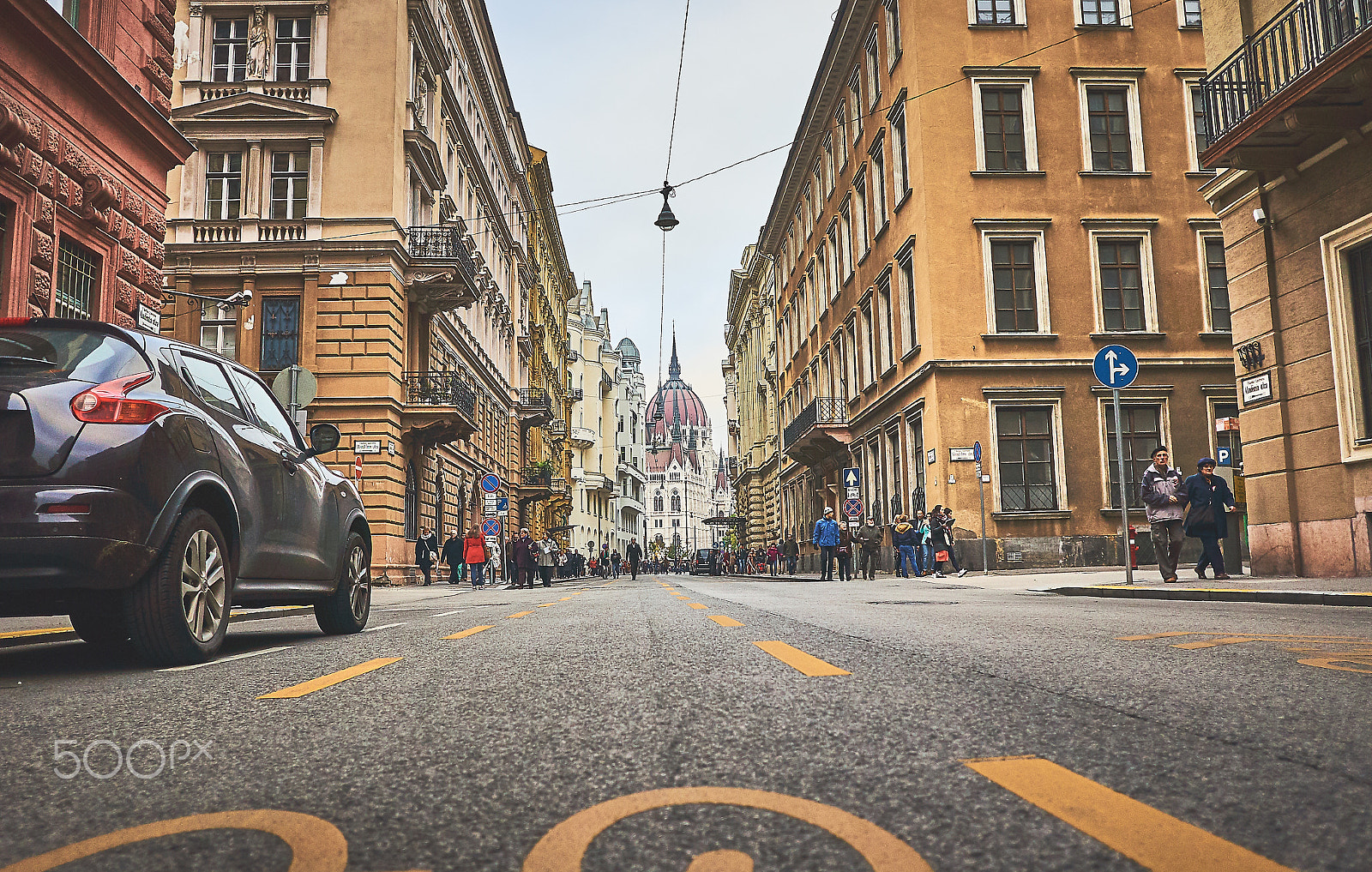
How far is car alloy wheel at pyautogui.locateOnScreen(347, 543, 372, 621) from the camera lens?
8.14m

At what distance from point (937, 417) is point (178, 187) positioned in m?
20.4

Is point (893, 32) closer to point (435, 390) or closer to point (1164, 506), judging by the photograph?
point (435, 390)

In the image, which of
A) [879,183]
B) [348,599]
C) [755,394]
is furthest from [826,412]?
[348,599]

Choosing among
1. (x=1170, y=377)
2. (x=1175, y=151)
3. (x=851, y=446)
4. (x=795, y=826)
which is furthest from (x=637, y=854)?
(x=851, y=446)

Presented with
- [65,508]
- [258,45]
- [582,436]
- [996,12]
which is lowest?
[65,508]

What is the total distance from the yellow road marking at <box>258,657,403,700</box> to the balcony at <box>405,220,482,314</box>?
24976 mm

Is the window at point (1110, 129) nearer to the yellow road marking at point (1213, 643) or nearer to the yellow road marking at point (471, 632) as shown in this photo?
the yellow road marking at point (471, 632)

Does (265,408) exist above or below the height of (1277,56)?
below

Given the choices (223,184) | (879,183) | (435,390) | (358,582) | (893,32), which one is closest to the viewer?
(358,582)

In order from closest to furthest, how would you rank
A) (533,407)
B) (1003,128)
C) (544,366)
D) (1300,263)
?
(1300,263), (1003,128), (533,407), (544,366)

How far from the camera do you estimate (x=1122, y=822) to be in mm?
2047

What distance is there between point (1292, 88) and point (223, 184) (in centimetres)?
2524

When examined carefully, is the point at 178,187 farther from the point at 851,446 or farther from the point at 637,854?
the point at 637,854

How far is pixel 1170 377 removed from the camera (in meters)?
28.0
